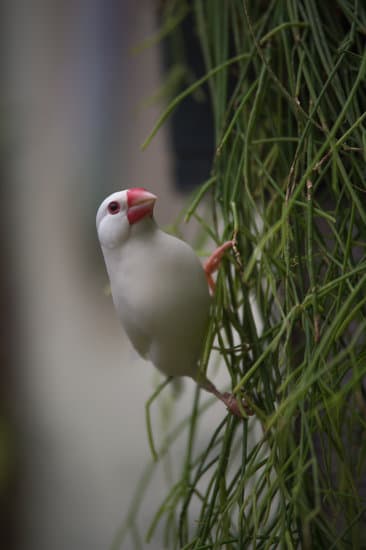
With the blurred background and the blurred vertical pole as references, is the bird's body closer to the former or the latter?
the blurred background

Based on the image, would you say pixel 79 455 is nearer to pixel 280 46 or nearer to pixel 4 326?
pixel 4 326

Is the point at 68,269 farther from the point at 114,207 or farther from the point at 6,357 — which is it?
the point at 114,207

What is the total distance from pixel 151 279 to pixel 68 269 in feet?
2.96

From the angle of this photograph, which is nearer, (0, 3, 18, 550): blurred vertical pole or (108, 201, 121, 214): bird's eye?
(108, 201, 121, 214): bird's eye

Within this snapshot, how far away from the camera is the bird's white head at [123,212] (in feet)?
1.01

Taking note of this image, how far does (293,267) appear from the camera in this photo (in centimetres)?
32

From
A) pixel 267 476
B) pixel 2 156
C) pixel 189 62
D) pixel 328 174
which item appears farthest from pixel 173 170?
pixel 2 156

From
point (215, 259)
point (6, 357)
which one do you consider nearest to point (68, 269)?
point (6, 357)

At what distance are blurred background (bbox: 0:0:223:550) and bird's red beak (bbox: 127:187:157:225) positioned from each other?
0.71 meters

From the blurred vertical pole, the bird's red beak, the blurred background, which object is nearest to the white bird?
the bird's red beak

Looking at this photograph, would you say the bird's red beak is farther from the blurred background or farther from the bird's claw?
the blurred background

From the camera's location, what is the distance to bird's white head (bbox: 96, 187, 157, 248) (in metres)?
0.31

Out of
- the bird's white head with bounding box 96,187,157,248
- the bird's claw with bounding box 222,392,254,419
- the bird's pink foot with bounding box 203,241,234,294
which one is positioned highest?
the bird's white head with bounding box 96,187,157,248

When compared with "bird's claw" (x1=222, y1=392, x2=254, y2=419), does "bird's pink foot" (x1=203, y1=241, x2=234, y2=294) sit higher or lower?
higher
